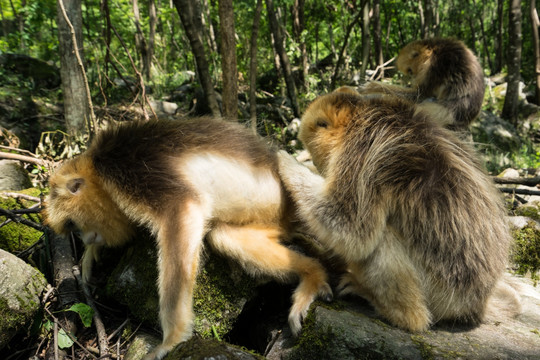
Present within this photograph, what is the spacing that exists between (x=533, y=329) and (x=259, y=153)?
2.66 metres

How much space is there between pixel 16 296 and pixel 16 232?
1277mm

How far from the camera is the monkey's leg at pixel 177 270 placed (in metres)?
2.76

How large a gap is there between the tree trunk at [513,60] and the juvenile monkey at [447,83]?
600 centimetres

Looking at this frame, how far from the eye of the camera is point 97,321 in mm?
3348

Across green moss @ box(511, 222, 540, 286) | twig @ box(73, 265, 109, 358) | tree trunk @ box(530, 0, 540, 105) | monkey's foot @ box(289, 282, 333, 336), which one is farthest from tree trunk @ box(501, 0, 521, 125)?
twig @ box(73, 265, 109, 358)

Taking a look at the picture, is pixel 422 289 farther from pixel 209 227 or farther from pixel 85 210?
pixel 85 210

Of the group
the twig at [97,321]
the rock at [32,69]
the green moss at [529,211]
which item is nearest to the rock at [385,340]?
the twig at [97,321]

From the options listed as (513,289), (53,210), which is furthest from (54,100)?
(513,289)

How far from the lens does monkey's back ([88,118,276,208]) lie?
3043 millimetres

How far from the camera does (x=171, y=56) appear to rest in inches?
880

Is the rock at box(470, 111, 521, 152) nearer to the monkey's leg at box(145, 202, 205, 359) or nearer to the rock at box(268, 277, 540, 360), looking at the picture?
the rock at box(268, 277, 540, 360)

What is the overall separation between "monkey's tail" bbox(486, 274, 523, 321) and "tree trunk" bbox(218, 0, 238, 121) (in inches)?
140

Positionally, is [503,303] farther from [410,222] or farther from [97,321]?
[97,321]

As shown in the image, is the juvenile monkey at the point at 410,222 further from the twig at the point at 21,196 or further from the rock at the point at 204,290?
the twig at the point at 21,196
